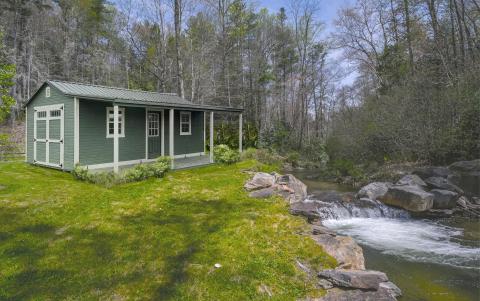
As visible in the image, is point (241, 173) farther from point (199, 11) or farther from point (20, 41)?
point (20, 41)

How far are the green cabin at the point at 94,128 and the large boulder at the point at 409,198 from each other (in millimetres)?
7044

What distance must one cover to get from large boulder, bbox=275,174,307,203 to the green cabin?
12.9 feet

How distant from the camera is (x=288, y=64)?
85.3 feet

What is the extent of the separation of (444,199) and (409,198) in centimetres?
117

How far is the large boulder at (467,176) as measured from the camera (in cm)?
1091

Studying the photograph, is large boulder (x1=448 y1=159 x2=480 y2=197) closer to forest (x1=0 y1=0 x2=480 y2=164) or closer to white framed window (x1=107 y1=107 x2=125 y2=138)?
forest (x1=0 y1=0 x2=480 y2=164)

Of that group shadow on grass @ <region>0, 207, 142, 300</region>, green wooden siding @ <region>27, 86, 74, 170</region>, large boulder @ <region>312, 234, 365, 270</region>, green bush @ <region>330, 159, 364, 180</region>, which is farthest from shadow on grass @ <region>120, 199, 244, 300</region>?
green bush @ <region>330, 159, 364, 180</region>

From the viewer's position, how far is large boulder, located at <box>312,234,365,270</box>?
4684 millimetres

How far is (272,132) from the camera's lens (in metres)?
21.5

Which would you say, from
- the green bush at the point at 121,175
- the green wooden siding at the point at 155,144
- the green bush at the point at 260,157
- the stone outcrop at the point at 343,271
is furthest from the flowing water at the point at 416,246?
the green wooden siding at the point at 155,144

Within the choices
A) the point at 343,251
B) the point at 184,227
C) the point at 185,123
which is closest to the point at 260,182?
the point at 184,227

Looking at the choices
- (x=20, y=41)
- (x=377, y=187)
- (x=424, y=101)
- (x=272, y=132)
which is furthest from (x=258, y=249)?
(x=20, y=41)

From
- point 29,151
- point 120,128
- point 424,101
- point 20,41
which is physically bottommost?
point 29,151

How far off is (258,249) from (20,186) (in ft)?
23.1
